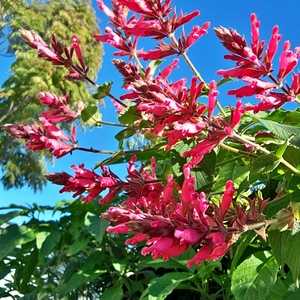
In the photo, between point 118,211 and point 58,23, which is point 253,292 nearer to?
point 118,211

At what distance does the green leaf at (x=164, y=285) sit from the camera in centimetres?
117

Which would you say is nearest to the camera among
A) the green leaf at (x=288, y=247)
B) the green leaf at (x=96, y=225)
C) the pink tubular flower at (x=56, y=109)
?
the green leaf at (x=288, y=247)

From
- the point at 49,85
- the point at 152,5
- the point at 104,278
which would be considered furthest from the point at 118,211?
the point at 49,85

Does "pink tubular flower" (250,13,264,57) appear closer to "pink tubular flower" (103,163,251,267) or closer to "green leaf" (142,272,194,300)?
"pink tubular flower" (103,163,251,267)

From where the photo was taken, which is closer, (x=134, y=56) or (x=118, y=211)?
(x=118, y=211)

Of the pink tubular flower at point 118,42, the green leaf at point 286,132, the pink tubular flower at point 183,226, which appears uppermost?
the pink tubular flower at point 118,42

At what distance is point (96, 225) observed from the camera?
136cm

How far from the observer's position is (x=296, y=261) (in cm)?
77

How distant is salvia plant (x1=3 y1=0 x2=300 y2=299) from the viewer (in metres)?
0.67

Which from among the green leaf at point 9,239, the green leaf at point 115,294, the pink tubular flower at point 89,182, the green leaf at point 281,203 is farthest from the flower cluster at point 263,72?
the green leaf at point 9,239

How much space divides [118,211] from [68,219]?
0.93 m

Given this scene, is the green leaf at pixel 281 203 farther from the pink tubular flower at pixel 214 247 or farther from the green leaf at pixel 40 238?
the green leaf at pixel 40 238

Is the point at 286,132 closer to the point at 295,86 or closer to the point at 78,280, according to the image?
the point at 295,86

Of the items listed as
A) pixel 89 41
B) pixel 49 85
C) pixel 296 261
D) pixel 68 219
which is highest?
pixel 89 41
